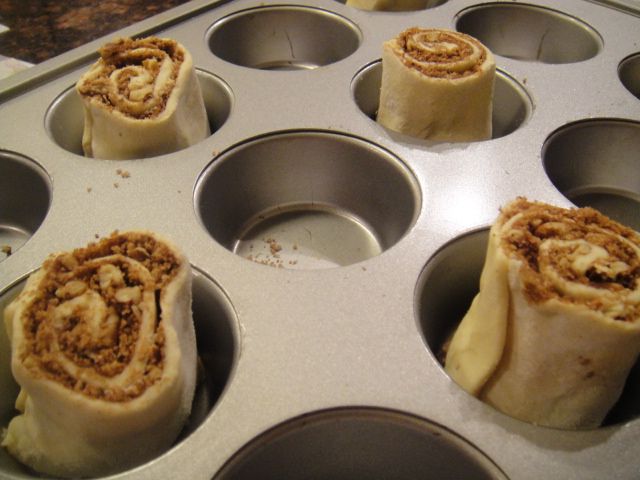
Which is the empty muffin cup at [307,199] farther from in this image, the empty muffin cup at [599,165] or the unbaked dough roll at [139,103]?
the empty muffin cup at [599,165]

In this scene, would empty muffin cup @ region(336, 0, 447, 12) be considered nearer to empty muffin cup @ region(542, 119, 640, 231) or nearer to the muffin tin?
the muffin tin

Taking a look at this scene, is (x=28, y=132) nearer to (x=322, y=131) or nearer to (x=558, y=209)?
(x=322, y=131)

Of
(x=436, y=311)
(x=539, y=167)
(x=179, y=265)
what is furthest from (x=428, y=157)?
(x=179, y=265)

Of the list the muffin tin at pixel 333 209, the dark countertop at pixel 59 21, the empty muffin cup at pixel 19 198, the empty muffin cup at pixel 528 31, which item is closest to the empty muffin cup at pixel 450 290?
the muffin tin at pixel 333 209

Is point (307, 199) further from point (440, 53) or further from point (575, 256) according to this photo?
point (575, 256)

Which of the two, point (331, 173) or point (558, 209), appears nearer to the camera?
point (558, 209)

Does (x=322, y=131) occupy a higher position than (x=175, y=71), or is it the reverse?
(x=175, y=71)

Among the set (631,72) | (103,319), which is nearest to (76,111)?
(103,319)
